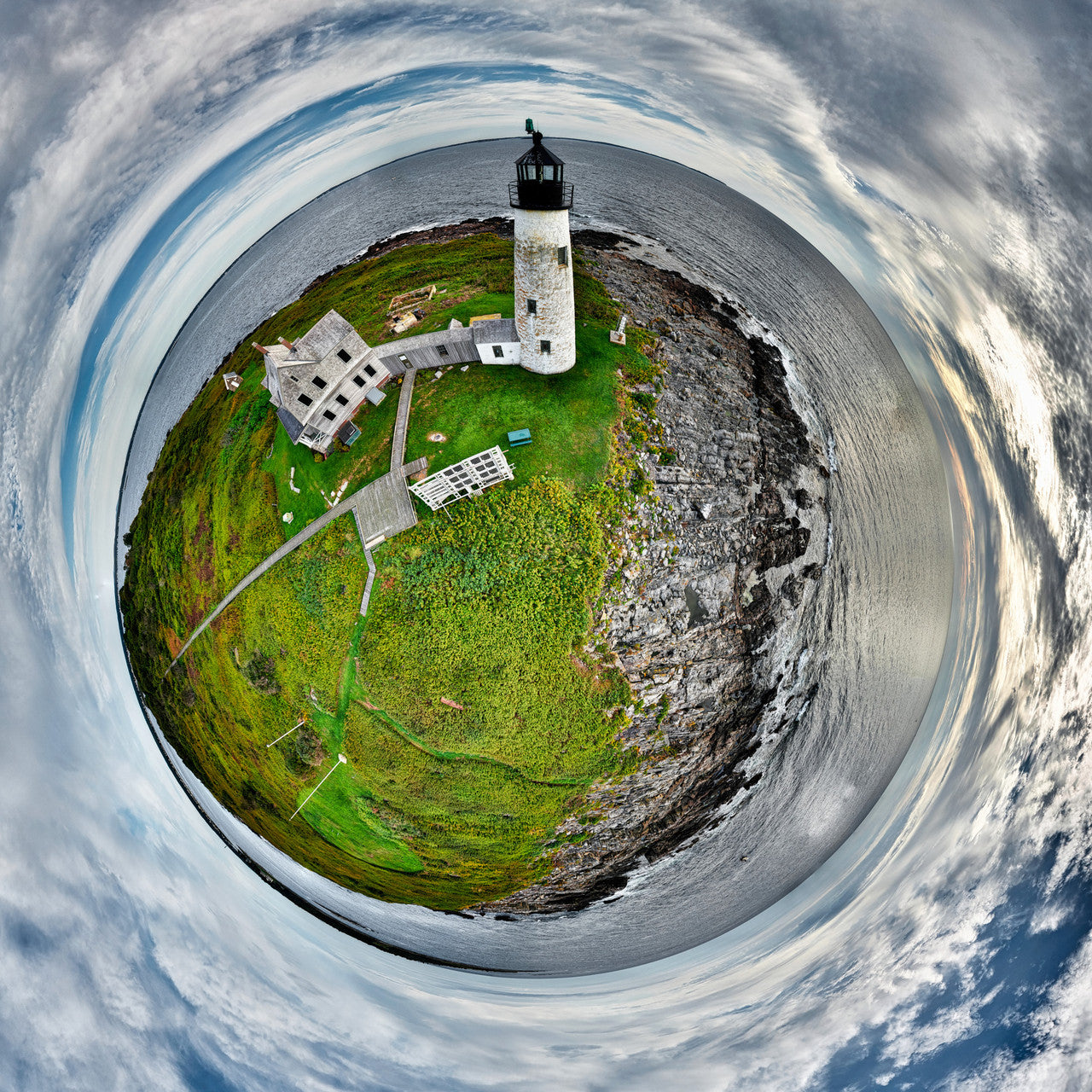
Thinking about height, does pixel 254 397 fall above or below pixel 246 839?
above

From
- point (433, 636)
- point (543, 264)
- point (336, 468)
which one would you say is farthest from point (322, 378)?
point (433, 636)

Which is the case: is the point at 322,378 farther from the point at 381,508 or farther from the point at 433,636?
the point at 433,636

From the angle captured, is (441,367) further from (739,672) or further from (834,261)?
(834,261)

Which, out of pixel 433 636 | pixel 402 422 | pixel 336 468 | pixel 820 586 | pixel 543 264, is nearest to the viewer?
pixel 543 264

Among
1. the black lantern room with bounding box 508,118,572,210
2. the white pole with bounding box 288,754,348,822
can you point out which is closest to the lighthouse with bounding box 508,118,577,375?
the black lantern room with bounding box 508,118,572,210

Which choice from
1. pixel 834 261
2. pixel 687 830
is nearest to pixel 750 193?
pixel 834 261

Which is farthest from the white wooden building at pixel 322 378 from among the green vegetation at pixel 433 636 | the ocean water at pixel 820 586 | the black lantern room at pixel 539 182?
the ocean water at pixel 820 586
